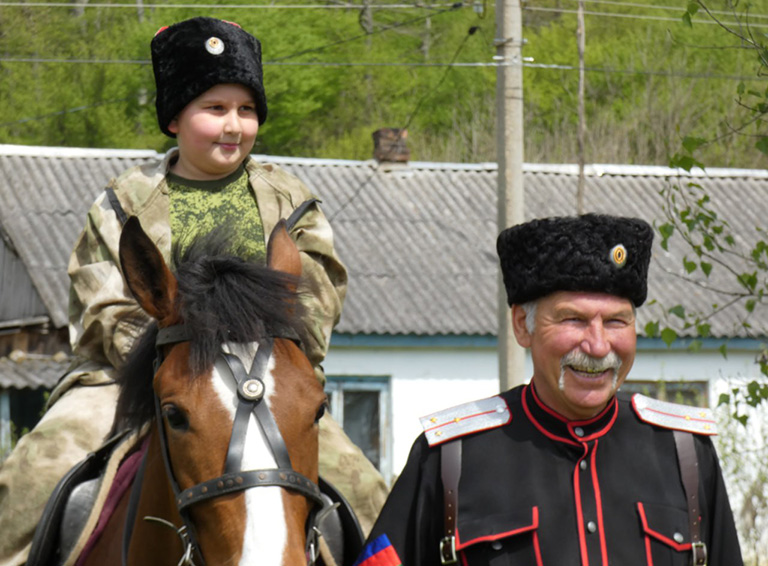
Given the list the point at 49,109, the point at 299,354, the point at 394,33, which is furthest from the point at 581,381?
the point at 394,33

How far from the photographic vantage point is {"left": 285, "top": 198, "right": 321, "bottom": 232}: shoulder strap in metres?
4.47

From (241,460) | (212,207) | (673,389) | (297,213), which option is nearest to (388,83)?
(673,389)

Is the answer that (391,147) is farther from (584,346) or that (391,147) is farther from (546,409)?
(584,346)

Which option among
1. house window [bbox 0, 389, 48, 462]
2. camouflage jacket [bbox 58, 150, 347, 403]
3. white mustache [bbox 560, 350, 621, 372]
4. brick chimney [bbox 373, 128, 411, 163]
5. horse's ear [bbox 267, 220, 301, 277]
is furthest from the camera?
brick chimney [bbox 373, 128, 411, 163]

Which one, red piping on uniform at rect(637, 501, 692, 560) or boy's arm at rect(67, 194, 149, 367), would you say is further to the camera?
boy's arm at rect(67, 194, 149, 367)

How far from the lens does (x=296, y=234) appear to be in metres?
4.53

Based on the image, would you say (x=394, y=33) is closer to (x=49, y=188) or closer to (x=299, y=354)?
(x=49, y=188)

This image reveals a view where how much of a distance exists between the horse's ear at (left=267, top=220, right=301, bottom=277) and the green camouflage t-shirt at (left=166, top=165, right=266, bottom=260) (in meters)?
0.60

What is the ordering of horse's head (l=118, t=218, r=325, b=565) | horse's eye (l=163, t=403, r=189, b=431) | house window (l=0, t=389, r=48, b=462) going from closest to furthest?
1. horse's head (l=118, t=218, r=325, b=565)
2. horse's eye (l=163, t=403, r=189, b=431)
3. house window (l=0, t=389, r=48, b=462)

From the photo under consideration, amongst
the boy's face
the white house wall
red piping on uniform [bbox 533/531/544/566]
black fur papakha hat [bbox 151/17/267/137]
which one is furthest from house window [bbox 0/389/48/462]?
red piping on uniform [bbox 533/531/544/566]

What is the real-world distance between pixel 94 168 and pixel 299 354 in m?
18.4

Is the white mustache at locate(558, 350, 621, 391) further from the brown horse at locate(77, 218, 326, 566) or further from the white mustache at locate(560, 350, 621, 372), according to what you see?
the brown horse at locate(77, 218, 326, 566)

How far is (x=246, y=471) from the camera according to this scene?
10.4 ft

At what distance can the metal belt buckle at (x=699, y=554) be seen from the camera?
3.51 metres
